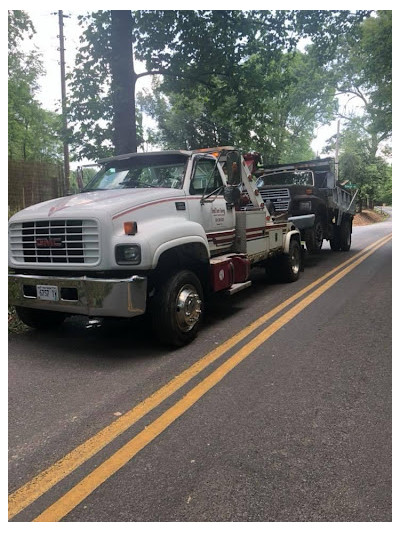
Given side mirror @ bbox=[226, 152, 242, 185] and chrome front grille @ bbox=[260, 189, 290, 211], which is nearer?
Result: side mirror @ bbox=[226, 152, 242, 185]

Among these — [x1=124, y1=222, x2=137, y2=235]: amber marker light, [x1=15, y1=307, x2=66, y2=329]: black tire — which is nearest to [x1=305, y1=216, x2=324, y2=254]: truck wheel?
[x1=15, y1=307, x2=66, y2=329]: black tire

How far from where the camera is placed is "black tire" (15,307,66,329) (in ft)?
17.9

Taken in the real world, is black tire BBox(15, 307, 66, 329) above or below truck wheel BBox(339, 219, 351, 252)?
below

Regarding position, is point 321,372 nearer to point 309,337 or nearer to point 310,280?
point 309,337

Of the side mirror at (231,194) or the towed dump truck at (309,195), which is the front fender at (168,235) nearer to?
the side mirror at (231,194)

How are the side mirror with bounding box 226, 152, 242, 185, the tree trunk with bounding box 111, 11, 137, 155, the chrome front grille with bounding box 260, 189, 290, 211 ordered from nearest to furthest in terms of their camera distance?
1. the side mirror with bounding box 226, 152, 242, 185
2. the tree trunk with bounding box 111, 11, 137, 155
3. the chrome front grille with bounding box 260, 189, 290, 211

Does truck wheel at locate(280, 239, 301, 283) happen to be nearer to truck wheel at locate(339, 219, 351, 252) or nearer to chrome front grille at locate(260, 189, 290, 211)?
chrome front grille at locate(260, 189, 290, 211)

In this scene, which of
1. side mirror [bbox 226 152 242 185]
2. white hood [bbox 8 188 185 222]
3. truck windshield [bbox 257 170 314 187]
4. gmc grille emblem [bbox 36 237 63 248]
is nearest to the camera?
white hood [bbox 8 188 185 222]

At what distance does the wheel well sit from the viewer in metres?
4.80

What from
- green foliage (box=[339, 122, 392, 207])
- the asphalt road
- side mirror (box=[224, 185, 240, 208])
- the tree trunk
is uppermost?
green foliage (box=[339, 122, 392, 207])

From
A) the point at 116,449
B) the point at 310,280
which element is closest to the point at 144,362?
the point at 116,449

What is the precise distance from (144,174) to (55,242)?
1.67m

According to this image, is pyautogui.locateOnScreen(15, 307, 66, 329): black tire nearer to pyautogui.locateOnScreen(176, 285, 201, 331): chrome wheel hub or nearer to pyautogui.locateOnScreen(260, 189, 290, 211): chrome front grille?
pyautogui.locateOnScreen(176, 285, 201, 331): chrome wheel hub

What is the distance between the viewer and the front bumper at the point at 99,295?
13.7 ft
